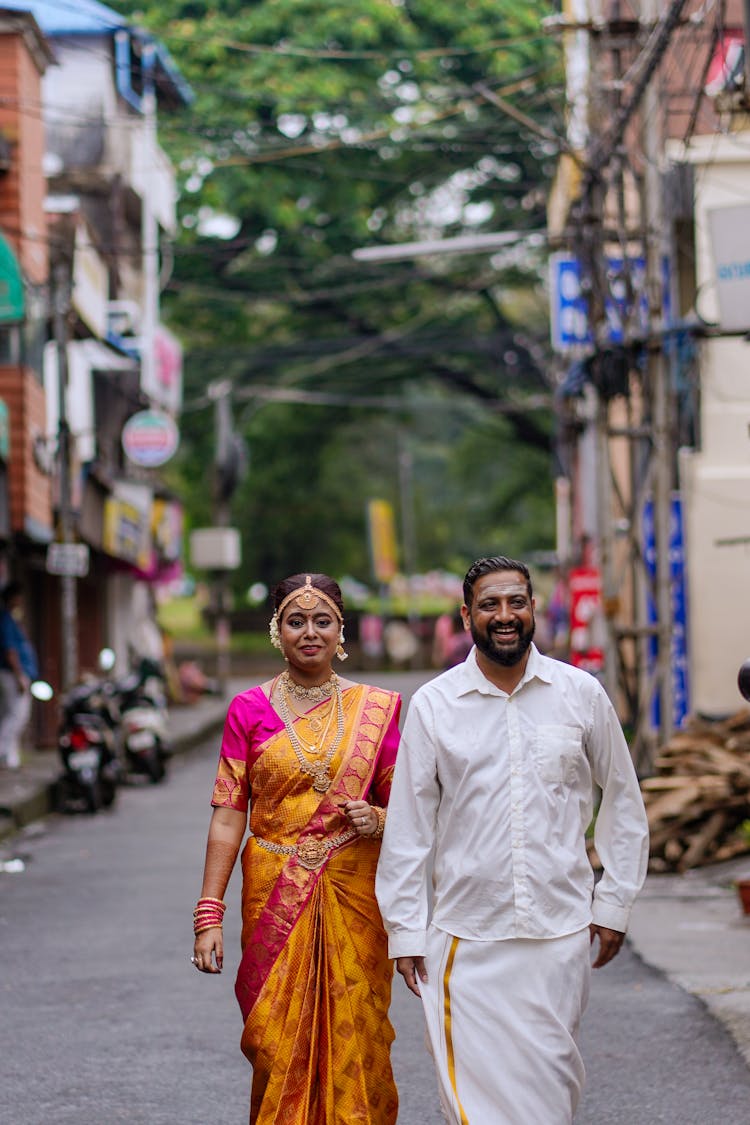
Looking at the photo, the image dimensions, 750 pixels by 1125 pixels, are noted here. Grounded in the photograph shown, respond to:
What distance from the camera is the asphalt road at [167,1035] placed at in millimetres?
6078

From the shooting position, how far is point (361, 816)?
187 inches

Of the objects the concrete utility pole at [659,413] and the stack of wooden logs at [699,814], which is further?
the concrete utility pole at [659,413]

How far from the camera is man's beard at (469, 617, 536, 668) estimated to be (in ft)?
14.5

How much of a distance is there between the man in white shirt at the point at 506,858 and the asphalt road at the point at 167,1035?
66.3 inches

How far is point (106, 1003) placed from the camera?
7773 mm

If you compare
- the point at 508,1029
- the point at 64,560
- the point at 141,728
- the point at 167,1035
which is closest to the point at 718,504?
the point at 141,728

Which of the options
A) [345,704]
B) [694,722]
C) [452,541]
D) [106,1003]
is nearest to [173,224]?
[694,722]

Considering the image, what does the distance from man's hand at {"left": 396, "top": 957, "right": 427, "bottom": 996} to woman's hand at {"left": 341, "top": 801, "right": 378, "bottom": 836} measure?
41 cm

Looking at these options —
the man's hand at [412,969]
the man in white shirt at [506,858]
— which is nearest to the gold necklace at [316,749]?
the man in white shirt at [506,858]

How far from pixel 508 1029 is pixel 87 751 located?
40.2ft

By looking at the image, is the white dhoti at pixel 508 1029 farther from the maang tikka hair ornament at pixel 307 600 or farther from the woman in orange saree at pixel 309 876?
the maang tikka hair ornament at pixel 307 600

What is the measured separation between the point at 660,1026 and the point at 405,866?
3.12 meters

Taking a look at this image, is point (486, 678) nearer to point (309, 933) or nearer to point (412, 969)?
point (412, 969)

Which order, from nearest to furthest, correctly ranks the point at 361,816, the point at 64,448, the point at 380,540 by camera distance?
the point at 361,816, the point at 64,448, the point at 380,540
